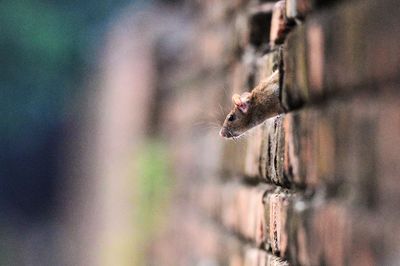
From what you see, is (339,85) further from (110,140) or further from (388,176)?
(110,140)

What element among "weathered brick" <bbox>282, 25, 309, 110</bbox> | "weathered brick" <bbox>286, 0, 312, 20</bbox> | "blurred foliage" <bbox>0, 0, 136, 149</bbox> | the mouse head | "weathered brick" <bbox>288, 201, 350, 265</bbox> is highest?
"blurred foliage" <bbox>0, 0, 136, 149</bbox>

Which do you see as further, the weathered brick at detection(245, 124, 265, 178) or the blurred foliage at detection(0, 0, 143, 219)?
the blurred foliage at detection(0, 0, 143, 219)

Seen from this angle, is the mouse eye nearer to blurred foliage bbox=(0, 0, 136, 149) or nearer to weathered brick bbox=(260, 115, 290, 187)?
weathered brick bbox=(260, 115, 290, 187)

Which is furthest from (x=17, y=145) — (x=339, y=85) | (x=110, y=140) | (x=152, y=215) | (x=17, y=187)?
(x=339, y=85)

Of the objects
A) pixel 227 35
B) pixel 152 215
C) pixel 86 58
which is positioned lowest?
pixel 152 215

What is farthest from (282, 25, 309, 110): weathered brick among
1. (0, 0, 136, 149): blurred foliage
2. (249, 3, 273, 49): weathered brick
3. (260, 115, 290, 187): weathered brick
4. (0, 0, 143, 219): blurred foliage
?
(0, 0, 136, 149): blurred foliage

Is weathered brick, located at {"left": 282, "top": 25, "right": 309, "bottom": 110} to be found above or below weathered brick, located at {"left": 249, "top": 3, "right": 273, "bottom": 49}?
below
